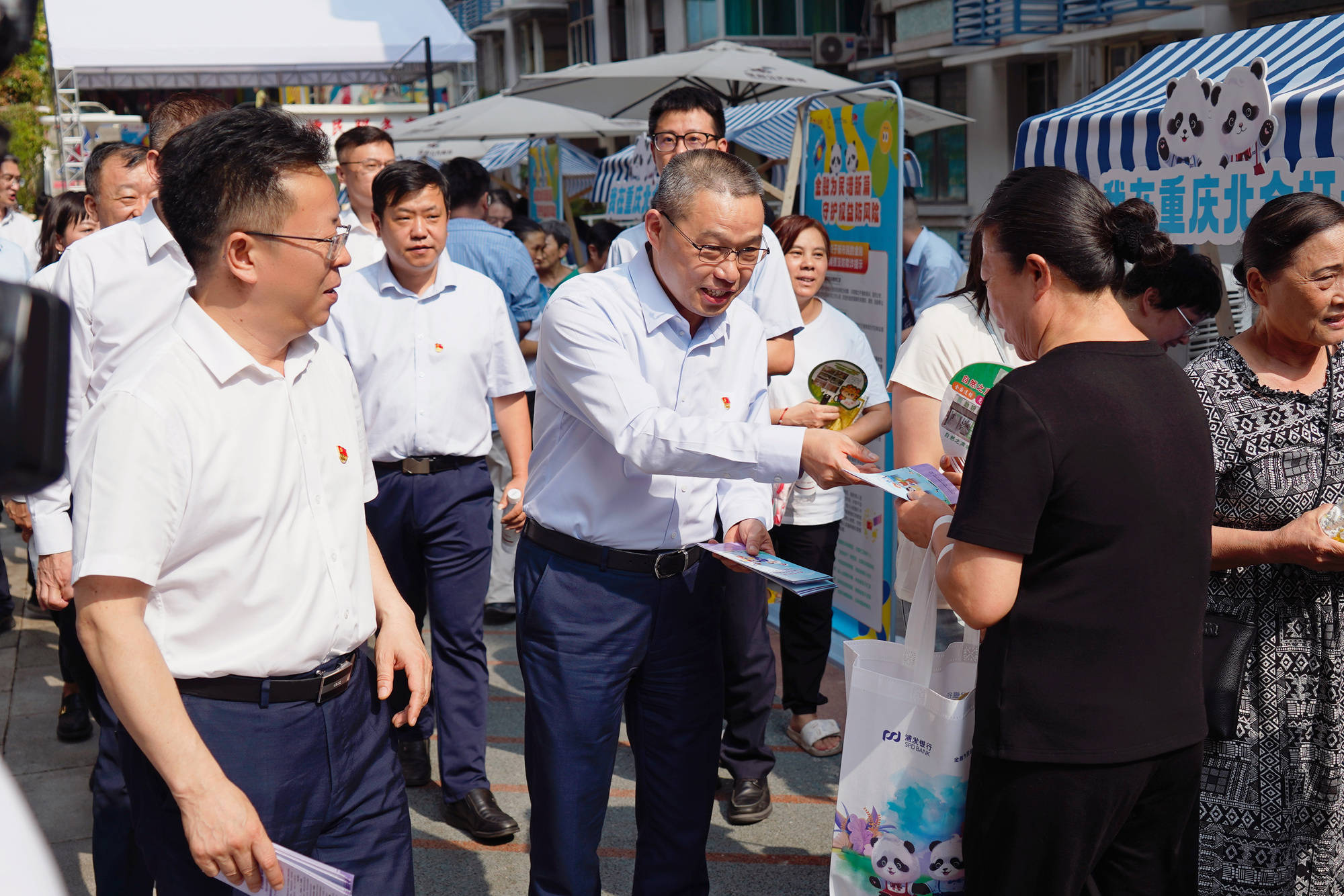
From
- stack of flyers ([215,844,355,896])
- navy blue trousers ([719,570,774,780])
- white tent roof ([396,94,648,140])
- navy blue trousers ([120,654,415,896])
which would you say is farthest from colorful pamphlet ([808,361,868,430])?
white tent roof ([396,94,648,140])

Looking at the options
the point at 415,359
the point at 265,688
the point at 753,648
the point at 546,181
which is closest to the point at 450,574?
the point at 415,359

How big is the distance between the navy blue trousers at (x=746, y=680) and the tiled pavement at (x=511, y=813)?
209 millimetres

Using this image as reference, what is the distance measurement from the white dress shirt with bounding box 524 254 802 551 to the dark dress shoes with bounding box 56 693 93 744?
3051 millimetres

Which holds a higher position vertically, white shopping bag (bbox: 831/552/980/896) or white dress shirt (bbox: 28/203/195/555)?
white dress shirt (bbox: 28/203/195/555)

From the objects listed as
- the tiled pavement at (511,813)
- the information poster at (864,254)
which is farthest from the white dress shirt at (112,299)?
the information poster at (864,254)

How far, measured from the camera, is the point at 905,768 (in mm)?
2361

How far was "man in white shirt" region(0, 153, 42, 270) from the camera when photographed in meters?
7.56

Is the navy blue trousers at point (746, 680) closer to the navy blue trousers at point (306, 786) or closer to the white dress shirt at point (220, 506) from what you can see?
the navy blue trousers at point (306, 786)

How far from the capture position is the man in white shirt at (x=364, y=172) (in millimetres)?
5551

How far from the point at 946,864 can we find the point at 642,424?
1086 millimetres

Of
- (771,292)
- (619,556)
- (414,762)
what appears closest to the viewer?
(619,556)

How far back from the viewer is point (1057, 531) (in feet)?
7.00

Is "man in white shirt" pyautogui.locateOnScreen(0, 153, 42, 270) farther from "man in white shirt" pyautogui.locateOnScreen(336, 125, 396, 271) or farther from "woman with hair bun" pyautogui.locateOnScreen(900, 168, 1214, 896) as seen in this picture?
"woman with hair bun" pyautogui.locateOnScreen(900, 168, 1214, 896)

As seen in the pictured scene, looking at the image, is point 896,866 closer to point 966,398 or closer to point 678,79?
point 966,398
